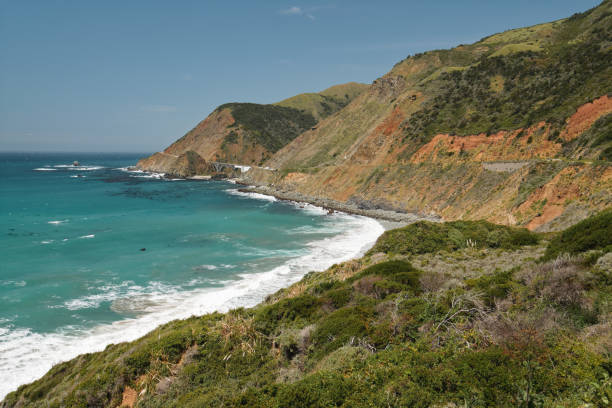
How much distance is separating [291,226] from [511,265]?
107 ft

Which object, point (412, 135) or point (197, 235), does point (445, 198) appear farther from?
point (197, 235)

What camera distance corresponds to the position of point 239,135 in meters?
154

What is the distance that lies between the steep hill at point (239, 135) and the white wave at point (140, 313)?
11930 centimetres

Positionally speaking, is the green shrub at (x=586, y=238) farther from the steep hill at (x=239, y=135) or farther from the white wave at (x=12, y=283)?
the steep hill at (x=239, y=135)

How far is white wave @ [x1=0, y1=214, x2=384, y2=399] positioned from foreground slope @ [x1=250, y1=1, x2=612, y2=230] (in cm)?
1824

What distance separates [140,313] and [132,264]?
10.7 m

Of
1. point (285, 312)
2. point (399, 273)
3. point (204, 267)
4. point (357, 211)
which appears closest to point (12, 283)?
point (204, 267)

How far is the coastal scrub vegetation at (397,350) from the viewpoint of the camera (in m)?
6.37

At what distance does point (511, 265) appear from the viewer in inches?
648

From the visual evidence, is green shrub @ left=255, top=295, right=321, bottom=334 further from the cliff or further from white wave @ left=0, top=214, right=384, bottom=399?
the cliff

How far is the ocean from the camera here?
18703 mm

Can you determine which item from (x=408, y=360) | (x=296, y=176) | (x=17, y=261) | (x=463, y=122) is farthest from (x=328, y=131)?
(x=408, y=360)

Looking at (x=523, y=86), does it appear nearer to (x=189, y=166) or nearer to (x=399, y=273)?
(x=399, y=273)

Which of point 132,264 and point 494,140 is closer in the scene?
point 132,264
